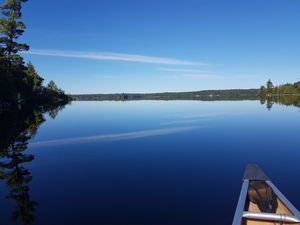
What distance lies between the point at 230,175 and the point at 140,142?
419 inches

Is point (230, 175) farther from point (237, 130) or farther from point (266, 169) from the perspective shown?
point (237, 130)

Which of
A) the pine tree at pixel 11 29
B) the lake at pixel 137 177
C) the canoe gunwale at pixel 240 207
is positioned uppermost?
the pine tree at pixel 11 29

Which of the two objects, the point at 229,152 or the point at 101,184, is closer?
the point at 101,184

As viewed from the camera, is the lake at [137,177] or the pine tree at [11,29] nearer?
the lake at [137,177]

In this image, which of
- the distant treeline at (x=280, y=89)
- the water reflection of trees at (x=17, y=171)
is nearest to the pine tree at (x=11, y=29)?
the water reflection of trees at (x=17, y=171)

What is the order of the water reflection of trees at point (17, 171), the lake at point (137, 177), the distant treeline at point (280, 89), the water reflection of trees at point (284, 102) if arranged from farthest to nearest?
the distant treeline at point (280, 89)
the water reflection of trees at point (284, 102)
the water reflection of trees at point (17, 171)
the lake at point (137, 177)

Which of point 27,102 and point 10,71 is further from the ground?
point 10,71

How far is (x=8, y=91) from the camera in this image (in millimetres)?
47469

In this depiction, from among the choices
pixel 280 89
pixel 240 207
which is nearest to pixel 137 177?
pixel 240 207

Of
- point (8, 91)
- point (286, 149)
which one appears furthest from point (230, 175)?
point (8, 91)

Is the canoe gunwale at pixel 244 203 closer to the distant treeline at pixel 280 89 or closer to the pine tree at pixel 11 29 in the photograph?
the pine tree at pixel 11 29

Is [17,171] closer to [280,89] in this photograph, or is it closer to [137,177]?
[137,177]

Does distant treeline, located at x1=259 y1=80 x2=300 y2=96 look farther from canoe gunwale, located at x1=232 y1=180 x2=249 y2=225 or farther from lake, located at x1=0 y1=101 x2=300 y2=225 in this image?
canoe gunwale, located at x1=232 y1=180 x2=249 y2=225

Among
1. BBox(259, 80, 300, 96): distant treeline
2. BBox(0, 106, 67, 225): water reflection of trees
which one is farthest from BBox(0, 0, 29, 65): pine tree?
BBox(259, 80, 300, 96): distant treeline
